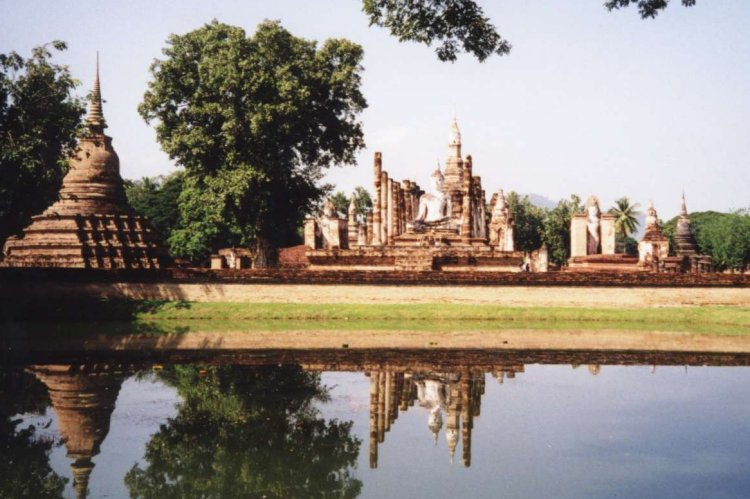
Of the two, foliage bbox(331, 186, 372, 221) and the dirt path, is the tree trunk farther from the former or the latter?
foliage bbox(331, 186, 372, 221)

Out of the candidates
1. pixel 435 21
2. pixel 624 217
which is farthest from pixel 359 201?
pixel 435 21

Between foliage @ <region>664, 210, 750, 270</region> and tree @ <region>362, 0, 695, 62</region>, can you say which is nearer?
tree @ <region>362, 0, 695, 62</region>

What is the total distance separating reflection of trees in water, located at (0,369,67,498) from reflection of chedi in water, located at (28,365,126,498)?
224mm

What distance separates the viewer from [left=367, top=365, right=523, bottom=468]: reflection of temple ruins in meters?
10.2

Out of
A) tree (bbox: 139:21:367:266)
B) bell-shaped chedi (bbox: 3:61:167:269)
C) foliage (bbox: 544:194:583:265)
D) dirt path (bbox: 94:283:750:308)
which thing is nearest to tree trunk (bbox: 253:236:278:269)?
tree (bbox: 139:21:367:266)

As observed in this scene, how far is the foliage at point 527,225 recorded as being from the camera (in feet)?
251

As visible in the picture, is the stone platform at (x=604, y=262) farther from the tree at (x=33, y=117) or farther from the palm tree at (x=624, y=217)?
the palm tree at (x=624, y=217)

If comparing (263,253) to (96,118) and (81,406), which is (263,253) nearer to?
(96,118)

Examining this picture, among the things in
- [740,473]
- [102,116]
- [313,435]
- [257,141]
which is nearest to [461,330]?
[313,435]

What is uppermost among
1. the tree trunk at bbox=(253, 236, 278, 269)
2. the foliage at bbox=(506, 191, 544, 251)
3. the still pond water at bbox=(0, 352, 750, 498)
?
the foliage at bbox=(506, 191, 544, 251)

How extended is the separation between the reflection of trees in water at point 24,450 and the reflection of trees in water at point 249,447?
0.88 meters

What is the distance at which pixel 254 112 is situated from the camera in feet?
111

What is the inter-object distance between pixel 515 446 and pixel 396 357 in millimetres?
7032

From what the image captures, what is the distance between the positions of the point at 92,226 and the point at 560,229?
2061 inches
